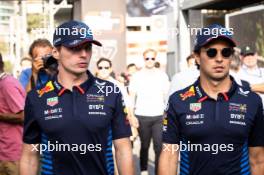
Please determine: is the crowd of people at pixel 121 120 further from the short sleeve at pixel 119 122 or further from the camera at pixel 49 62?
the camera at pixel 49 62

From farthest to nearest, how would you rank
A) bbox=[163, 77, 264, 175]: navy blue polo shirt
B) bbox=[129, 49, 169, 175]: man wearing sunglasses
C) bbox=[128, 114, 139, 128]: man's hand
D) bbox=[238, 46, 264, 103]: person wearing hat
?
bbox=[129, 49, 169, 175]: man wearing sunglasses < bbox=[128, 114, 139, 128]: man's hand < bbox=[238, 46, 264, 103]: person wearing hat < bbox=[163, 77, 264, 175]: navy blue polo shirt

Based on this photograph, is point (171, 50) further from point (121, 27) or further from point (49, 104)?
point (49, 104)

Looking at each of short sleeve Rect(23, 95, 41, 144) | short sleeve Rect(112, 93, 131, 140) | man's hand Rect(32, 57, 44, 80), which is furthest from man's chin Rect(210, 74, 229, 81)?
man's hand Rect(32, 57, 44, 80)

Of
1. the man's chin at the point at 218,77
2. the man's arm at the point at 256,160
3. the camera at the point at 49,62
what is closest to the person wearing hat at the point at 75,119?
the man's chin at the point at 218,77

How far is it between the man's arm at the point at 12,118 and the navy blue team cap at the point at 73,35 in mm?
2019

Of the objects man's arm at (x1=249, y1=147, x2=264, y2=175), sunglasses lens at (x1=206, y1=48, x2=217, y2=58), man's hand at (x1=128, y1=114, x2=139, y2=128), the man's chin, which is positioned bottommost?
man's hand at (x1=128, y1=114, x2=139, y2=128)

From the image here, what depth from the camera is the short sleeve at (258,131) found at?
14.1ft

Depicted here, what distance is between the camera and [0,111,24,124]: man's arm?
6.08m

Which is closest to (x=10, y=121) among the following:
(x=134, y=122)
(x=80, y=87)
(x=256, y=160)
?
(x=80, y=87)

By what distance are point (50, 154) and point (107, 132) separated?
1.34ft

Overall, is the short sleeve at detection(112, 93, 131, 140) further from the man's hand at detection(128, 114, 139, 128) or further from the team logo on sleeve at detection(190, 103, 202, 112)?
the man's hand at detection(128, 114, 139, 128)

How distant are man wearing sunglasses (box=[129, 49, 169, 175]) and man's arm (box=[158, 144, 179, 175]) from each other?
5.49 metres

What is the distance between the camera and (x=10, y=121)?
20.1ft

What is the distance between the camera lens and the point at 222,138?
4160mm
